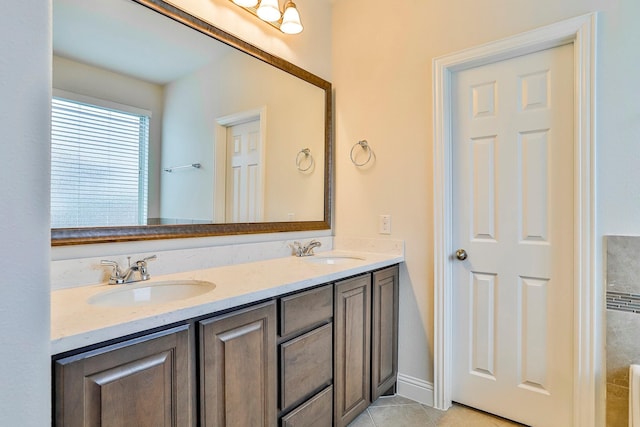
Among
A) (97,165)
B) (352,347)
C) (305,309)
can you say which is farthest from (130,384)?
(352,347)

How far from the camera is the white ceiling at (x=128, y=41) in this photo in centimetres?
123

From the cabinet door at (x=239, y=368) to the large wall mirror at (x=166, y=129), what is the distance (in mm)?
601

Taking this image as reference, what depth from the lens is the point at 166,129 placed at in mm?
1524

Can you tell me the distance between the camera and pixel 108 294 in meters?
1.19

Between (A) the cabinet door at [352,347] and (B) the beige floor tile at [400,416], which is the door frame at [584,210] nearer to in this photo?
(B) the beige floor tile at [400,416]

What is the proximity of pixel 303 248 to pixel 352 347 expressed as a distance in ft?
2.22

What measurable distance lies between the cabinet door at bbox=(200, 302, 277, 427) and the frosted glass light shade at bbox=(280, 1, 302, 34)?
1582 millimetres

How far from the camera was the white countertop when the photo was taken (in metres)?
0.82

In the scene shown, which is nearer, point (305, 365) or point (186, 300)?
point (186, 300)

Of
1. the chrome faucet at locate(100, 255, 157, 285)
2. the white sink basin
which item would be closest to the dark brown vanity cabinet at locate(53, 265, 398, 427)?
the white sink basin

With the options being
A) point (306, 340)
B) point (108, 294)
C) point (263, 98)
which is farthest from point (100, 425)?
point (263, 98)

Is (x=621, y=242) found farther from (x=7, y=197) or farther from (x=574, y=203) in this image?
(x=7, y=197)

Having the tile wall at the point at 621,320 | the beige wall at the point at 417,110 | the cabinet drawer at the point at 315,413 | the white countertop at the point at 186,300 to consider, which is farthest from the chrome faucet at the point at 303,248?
the tile wall at the point at 621,320

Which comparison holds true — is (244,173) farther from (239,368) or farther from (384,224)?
(239,368)
